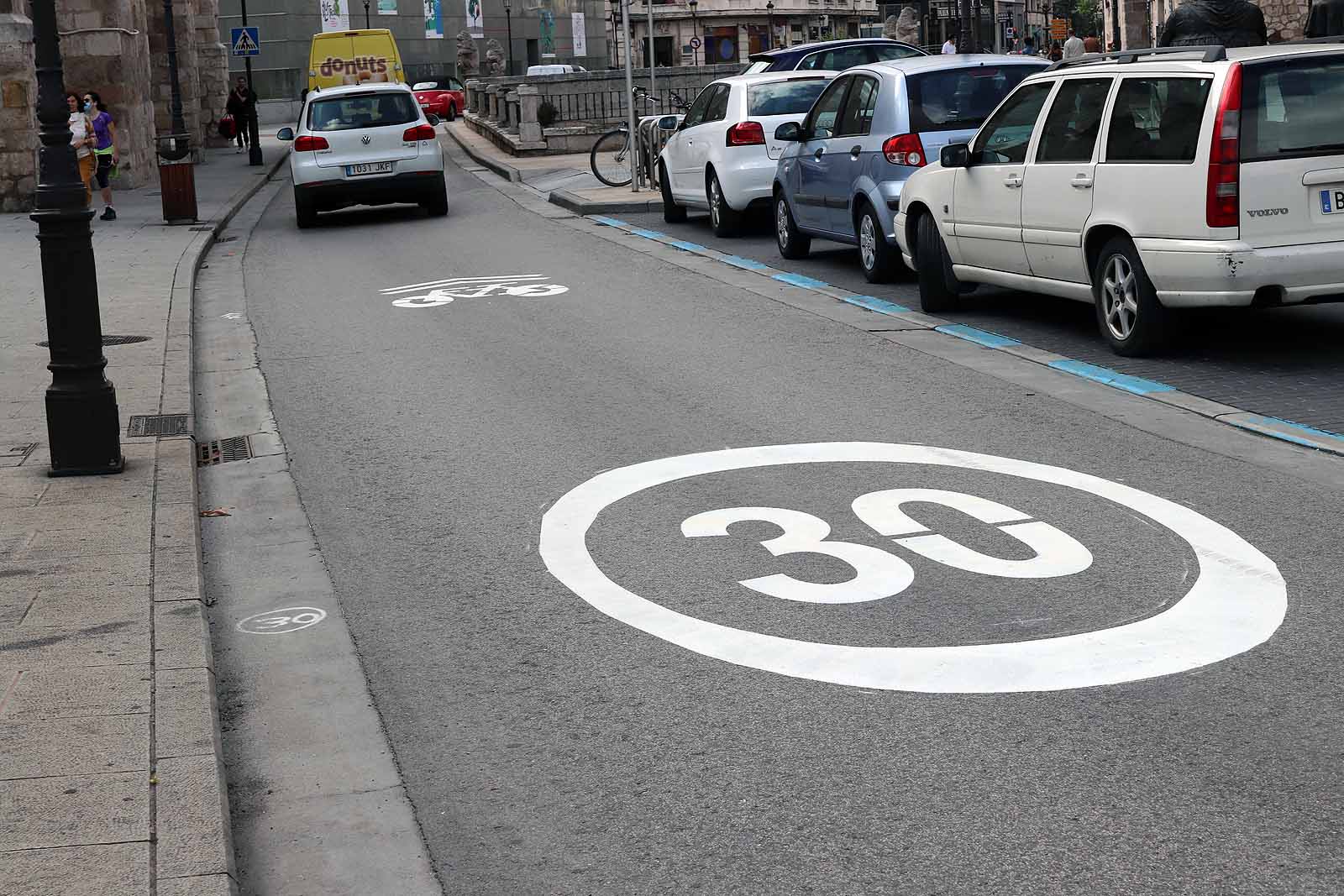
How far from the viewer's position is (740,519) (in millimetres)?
6750

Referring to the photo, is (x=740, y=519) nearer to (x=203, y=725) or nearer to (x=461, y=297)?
(x=203, y=725)

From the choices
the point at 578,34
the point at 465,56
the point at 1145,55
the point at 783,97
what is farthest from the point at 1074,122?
the point at 578,34

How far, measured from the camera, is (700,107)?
19.5m

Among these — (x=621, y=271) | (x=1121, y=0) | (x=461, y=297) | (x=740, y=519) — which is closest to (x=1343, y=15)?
(x=621, y=271)

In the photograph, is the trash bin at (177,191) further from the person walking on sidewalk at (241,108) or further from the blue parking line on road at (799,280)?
the person walking on sidewalk at (241,108)

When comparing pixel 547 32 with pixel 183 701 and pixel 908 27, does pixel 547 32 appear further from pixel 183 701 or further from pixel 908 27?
pixel 183 701

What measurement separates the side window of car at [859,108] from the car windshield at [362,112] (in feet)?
32.6

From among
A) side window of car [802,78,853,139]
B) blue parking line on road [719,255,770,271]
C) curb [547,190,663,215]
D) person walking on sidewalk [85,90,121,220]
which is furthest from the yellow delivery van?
side window of car [802,78,853,139]

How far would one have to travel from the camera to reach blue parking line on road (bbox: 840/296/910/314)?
12602mm

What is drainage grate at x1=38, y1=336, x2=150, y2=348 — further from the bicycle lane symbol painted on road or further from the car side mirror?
the car side mirror

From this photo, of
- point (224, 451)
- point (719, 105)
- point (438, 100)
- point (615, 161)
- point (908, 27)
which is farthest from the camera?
point (438, 100)

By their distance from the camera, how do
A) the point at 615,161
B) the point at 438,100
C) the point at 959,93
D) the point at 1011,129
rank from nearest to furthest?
1. the point at 1011,129
2. the point at 959,93
3. the point at 615,161
4. the point at 438,100

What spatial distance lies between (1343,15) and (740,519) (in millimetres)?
11354

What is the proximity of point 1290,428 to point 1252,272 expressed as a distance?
53.1 inches
